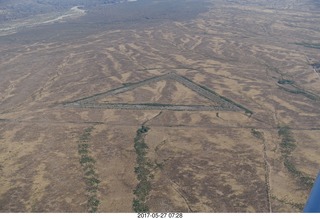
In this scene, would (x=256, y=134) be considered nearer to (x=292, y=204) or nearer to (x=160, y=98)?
(x=292, y=204)

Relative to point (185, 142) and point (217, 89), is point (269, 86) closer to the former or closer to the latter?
point (217, 89)

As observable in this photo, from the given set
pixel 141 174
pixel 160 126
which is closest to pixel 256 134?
pixel 160 126

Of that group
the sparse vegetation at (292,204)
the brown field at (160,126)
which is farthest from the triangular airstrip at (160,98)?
the sparse vegetation at (292,204)

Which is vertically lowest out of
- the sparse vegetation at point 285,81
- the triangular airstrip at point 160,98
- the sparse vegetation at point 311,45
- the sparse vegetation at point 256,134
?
the sparse vegetation at point 311,45

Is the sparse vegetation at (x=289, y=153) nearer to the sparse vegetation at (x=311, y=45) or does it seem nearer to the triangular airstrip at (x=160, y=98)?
the triangular airstrip at (x=160, y=98)

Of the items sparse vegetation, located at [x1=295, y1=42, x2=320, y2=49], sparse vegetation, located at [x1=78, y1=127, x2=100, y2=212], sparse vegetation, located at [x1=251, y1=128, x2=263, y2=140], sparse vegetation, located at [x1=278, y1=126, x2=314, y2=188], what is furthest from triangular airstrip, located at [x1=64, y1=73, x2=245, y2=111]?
sparse vegetation, located at [x1=295, y1=42, x2=320, y2=49]
